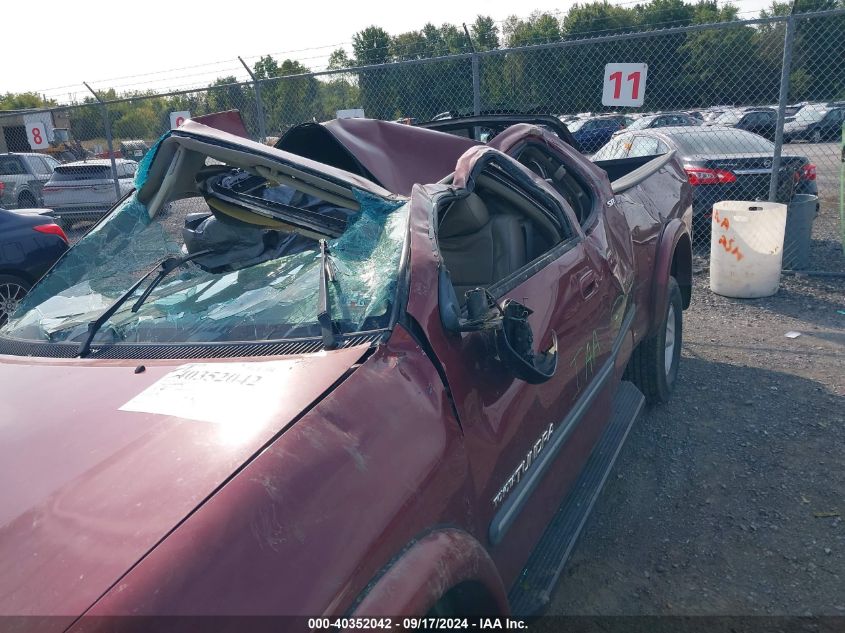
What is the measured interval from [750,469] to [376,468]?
2837 millimetres

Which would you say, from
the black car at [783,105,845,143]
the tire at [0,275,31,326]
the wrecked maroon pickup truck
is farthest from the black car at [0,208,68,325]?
the black car at [783,105,845,143]

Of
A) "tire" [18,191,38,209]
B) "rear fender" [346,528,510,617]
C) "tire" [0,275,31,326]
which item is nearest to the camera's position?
"rear fender" [346,528,510,617]

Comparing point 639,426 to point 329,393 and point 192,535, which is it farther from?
point 192,535

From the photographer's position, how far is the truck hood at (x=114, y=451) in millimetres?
1350

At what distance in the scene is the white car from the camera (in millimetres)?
14102

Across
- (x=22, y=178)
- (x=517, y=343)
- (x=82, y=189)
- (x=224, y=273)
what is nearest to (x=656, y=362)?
(x=517, y=343)

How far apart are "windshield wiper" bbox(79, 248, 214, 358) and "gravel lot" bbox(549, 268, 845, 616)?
1976 mm

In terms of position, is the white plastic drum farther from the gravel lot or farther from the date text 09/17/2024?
the date text 09/17/2024

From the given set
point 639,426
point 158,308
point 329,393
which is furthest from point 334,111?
point 329,393

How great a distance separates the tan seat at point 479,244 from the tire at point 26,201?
16245mm

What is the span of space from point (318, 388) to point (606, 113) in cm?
1521

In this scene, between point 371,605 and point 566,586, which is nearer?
point 371,605

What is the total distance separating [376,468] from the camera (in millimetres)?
1651

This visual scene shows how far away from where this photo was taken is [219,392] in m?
1.82
